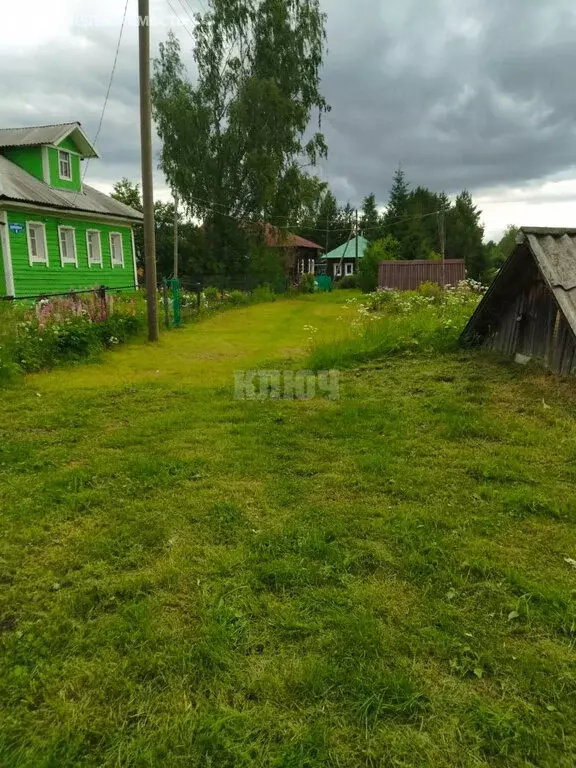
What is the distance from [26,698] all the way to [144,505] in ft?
5.32

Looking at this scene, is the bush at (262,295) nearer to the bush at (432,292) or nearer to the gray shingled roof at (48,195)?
the gray shingled roof at (48,195)

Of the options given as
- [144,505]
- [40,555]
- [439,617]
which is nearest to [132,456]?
[144,505]

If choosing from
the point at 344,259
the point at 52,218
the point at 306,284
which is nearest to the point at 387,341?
the point at 52,218

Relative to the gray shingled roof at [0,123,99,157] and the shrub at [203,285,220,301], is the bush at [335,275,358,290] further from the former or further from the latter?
the gray shingled roof at [0,123,99,157]

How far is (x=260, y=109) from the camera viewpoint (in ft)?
81.6

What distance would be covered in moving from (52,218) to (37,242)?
1087mm

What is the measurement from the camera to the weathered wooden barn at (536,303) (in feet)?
19.7

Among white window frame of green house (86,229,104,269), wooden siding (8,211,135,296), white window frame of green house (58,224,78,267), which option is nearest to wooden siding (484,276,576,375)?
wooden siding (8,211,135,296)

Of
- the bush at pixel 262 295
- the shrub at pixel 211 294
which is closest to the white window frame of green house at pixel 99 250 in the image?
the shrub at pixel 211 294

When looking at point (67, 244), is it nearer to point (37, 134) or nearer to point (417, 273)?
point (37, 134)

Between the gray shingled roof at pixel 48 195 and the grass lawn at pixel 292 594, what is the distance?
483 inches

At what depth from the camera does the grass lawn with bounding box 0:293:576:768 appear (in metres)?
1.82

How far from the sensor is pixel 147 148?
10.8m

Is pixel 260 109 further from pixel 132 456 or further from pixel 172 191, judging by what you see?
pixel 132 456
